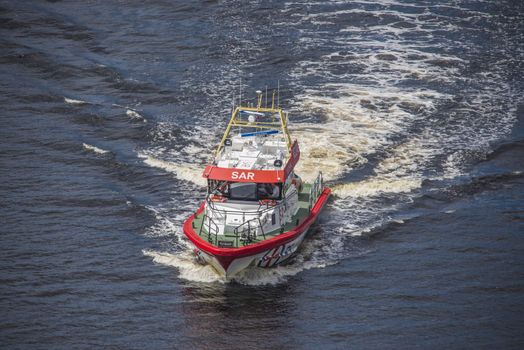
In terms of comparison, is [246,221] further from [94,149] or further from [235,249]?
[94,149]

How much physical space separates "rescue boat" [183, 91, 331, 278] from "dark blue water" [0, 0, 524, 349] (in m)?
1.19

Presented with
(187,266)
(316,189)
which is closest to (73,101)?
(316,189)

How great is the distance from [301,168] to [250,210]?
9974 millimetres

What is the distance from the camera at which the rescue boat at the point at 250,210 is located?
34469 mm

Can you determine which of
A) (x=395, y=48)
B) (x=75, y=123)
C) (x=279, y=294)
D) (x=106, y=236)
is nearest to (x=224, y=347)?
(x=279, y=294)

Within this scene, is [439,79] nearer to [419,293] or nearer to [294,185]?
[294,185]

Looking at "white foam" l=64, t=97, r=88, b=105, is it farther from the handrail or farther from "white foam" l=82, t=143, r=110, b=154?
the handrail

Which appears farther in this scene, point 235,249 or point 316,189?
point 316,189

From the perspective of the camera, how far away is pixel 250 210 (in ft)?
119

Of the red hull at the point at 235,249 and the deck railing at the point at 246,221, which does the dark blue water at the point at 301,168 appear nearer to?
the red hull at the point at 235,249

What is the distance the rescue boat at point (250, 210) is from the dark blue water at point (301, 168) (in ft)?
3.91

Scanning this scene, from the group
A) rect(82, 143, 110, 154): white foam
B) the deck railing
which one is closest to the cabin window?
the deck railing

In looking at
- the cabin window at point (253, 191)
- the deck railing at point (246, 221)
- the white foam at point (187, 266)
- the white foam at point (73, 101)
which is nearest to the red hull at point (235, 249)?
the deck railing at point (246, 221)

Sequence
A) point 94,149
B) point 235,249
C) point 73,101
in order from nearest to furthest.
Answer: point 235,249 < point 94,149 < point 73,101
